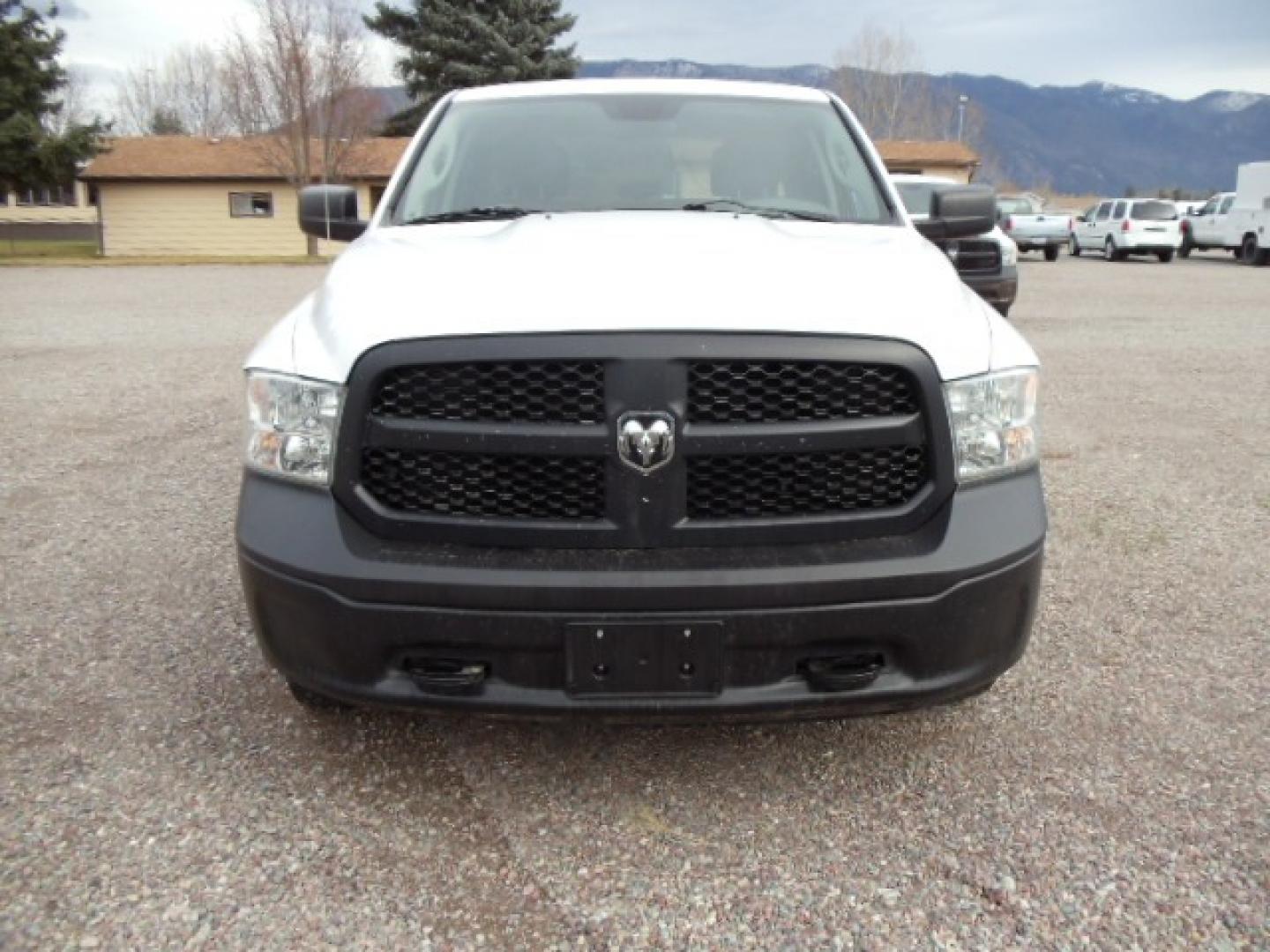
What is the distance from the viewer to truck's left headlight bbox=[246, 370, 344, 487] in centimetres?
241

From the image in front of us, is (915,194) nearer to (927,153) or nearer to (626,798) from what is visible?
(626,798)

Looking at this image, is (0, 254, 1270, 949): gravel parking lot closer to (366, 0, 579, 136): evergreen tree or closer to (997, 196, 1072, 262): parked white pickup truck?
(997, 196, 1072, 262): parked white pickup truck

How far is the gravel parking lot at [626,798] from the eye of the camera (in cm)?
221

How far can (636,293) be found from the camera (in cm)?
238

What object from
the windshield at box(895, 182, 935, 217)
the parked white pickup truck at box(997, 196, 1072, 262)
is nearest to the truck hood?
the windshield at box(895, 182, 935, 217)

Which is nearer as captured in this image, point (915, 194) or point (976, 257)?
point (976, 257)

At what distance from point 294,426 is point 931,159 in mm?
44021

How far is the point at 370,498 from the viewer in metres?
2.36

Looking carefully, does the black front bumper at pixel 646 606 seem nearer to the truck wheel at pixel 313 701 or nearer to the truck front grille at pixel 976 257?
the truck wheel at pixel 313 701

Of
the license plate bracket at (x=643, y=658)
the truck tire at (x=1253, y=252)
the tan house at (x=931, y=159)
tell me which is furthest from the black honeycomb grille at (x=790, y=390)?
the tan house at (x=931, y=159)

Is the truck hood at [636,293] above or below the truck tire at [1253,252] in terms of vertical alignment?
above

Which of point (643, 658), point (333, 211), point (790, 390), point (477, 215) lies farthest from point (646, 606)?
point (333, 211)

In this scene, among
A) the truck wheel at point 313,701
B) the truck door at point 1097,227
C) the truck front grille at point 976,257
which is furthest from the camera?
the truck door at point 1097,227

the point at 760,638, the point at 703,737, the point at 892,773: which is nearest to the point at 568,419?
the point at 760,638
